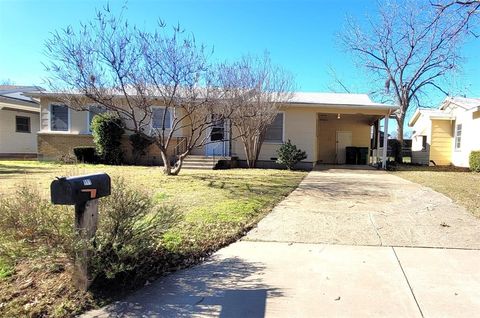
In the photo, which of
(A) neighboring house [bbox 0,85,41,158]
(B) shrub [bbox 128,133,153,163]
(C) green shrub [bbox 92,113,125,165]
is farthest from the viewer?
(A) neighboring house [bbox 0,85,41,158]

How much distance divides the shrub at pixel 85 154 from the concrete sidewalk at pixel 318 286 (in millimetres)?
14281

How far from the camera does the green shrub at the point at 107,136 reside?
55.8 feet

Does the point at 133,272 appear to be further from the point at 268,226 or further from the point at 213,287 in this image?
the point at 268,226

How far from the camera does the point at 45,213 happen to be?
11.6ft

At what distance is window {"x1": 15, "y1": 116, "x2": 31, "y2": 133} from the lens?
908 inches

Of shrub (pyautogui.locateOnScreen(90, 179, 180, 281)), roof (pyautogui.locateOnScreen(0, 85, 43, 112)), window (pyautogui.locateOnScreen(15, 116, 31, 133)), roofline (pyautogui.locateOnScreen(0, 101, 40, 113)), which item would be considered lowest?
shrub (pyautogui.locateOnScreen(90, 179, 180, 281))

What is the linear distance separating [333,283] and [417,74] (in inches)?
1159

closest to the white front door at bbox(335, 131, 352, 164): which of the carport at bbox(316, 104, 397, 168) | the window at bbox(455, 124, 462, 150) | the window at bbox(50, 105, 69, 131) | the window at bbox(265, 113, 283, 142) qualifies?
the carport at bbox(316, 104, 397, 168)

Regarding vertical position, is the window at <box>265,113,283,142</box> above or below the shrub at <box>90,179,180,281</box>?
above

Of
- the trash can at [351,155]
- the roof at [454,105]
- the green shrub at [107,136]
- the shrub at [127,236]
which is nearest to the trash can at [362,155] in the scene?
the trash can at [351,155]

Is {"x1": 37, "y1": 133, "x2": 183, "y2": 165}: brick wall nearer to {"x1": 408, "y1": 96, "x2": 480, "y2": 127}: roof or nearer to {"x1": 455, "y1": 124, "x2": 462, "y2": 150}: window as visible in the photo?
{"x1": 408, "y1": 96, "x2": 480, "y2": 127}: roof

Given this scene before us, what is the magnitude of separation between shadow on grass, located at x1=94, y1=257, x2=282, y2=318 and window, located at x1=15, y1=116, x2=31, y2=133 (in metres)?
23.2

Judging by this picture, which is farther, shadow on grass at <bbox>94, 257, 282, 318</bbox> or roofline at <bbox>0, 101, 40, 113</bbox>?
roofline at <bbox>0, 101, 40, 113</bbox>

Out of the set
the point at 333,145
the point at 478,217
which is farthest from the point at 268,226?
the point at 333,145
